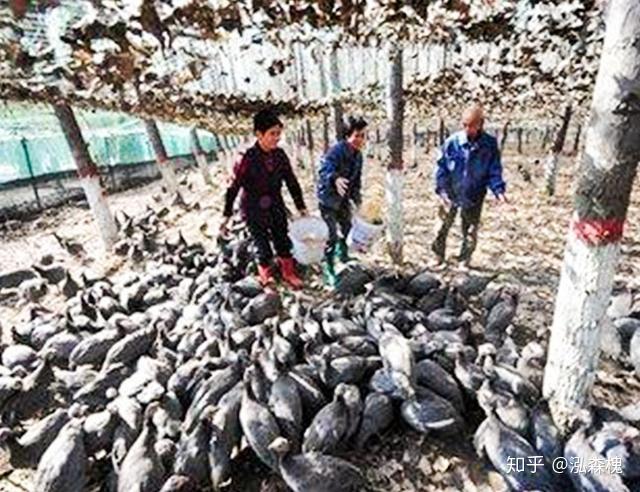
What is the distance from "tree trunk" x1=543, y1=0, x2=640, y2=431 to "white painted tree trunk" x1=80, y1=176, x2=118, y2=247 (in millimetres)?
9832

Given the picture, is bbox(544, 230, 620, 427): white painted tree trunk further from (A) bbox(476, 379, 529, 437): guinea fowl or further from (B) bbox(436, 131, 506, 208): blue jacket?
(B) bbox(436, 131, 506, 208): blue jacket

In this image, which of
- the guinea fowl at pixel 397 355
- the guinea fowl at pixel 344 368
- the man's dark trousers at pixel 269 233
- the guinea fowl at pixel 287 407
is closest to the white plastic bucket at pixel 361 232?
the man's dark trousers at pixel 269 233

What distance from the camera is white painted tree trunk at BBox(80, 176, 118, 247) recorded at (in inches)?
453

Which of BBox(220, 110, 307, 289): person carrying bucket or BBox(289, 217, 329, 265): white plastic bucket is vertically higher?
BBox(220, 110, 307, 289): person carrying bucket

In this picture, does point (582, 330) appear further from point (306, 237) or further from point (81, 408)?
point (306, 237)

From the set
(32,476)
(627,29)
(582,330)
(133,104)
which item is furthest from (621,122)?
(133,104)

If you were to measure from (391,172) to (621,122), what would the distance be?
514 cm

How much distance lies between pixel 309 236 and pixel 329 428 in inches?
145

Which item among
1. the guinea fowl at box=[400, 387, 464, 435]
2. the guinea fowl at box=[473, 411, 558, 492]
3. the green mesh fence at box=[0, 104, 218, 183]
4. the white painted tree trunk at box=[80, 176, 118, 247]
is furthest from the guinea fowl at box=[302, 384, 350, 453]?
the green mesh fence at box=[0, 104, 218, 183]

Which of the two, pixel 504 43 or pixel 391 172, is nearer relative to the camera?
pixel 391 172

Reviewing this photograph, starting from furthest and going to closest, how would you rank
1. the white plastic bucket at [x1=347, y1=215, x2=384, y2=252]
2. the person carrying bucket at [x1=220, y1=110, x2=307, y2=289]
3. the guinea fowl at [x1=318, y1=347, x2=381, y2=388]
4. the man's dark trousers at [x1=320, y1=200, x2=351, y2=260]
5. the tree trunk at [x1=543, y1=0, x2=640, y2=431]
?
the white plastic bucket at [x1=347, y1=215, x2=384, y2=252] < the man's dark trousers at [x1=320, y1=200, x2=351, y2=260] < the person carrying bucket at [x1=220, y1=110, x2=307, y2=289] < the guinea fowl at [x1=318, y1=347, x2=381, y2=388] < the tree trunk at [x1=543, y1=0, x2=640, y2=431]

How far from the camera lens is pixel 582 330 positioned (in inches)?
144

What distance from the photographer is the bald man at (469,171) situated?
670cm

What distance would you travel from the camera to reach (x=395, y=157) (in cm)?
809
